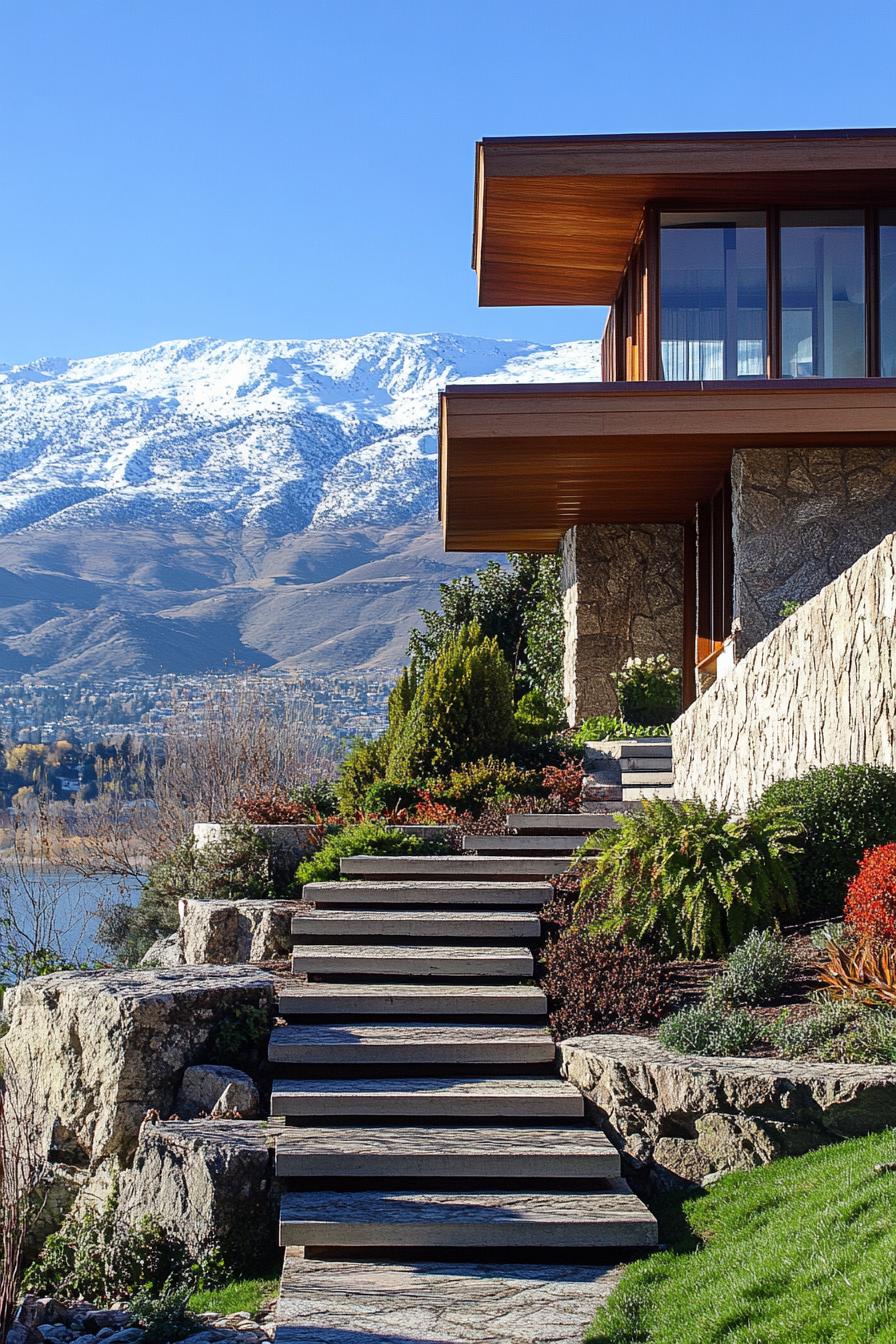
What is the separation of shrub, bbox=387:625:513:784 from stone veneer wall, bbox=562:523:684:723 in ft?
15.0

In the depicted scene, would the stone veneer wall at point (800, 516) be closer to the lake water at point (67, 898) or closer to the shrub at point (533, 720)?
the shrub at point (533, 720)

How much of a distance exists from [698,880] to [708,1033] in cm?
170

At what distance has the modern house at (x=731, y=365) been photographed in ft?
48.0

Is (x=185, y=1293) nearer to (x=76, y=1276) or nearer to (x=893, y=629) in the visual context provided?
(x=76, y=1276)

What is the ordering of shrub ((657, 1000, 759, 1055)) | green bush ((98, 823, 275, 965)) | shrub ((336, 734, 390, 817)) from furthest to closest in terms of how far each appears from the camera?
shrub ((336, 734, 390, 817)), green bush ((98, 823, 275, 965)), shrub ((657, 1000, 759, 1055))

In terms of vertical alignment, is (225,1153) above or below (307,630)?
below

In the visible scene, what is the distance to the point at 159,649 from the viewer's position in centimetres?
9175

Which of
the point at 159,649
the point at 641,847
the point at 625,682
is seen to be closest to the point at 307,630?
the point at 159,649

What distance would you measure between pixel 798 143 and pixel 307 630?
3268 inches

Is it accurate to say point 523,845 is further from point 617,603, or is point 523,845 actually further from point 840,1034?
point 617,603

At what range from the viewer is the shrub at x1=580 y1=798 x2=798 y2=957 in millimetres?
9070

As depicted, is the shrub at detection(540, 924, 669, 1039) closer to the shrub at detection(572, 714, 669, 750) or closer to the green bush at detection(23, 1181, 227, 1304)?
the green bush at detection(23, 1181, 227, 1304)

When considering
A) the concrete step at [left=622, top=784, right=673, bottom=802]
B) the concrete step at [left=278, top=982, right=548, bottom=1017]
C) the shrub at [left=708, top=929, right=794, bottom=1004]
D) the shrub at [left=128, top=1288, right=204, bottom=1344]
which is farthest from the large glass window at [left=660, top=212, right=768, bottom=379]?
the shrub at [left=128, top=1288, right=204, bottom=1344]

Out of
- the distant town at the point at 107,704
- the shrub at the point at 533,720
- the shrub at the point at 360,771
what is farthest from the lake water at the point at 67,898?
the distant town at the point at 107,704
